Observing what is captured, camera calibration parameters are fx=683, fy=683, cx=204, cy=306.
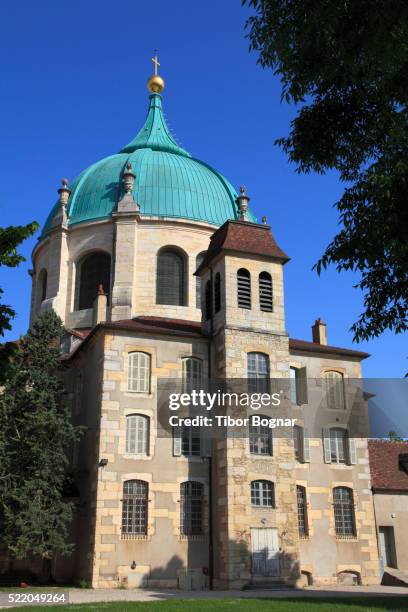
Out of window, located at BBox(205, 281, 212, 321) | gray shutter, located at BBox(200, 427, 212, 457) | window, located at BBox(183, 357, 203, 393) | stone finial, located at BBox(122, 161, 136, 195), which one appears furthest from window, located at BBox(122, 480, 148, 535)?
stone finial, located at BBox(122, 161, 136, 195)

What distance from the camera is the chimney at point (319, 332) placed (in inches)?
1287

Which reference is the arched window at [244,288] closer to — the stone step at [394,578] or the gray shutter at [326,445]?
the gray shutter at [326,445]

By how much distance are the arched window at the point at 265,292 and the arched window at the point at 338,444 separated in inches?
222

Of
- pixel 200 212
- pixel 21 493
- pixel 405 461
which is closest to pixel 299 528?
pixel 405 461

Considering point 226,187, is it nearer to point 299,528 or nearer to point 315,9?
point 299,528

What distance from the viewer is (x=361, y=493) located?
27.0m

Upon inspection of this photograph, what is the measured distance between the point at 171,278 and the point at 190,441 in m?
10.9

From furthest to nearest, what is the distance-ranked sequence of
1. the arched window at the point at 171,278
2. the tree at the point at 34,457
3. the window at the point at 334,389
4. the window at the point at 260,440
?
the arched window at the point at 171,278
the window at the point at 334,389
the window at the point at 260,440
the tree at the point at 34,457

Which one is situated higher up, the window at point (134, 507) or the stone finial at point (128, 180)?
the stone finial at point (128, 180)

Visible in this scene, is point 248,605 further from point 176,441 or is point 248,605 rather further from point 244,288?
point 244,288

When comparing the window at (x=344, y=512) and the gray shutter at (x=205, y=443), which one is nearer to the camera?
the gray shutter at (x=205, y=443)

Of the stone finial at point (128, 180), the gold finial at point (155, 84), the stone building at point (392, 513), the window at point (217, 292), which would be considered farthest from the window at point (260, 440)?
the gold finial at point (155, 84)

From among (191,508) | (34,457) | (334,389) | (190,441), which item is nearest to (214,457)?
(190,441)

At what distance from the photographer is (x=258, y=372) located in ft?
84.4
